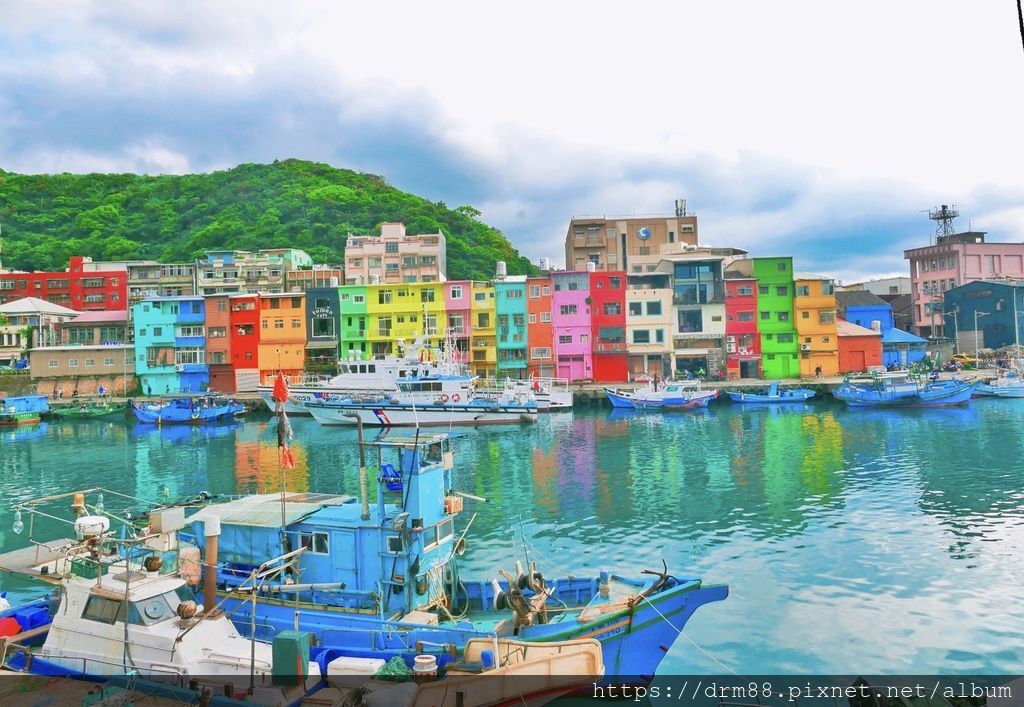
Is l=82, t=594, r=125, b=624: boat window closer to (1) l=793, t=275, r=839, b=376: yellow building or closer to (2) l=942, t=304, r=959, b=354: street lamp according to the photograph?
(1) l=793, t=275, r=839, b=376: yellow building

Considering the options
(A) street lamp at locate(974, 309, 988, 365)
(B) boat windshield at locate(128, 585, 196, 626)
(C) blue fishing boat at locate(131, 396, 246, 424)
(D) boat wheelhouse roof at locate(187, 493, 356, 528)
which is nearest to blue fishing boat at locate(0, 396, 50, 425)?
(C) blue fishing boat at locate(131, 396, 246, 424)

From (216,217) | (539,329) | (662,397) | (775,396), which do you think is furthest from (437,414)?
(216,217)

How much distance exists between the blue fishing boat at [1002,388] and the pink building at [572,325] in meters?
30.0

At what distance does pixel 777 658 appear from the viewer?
39.2 ft

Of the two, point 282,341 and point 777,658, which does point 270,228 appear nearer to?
point 282,341

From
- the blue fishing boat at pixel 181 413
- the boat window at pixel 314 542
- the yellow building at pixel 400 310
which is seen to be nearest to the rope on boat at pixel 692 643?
the boat window at pixel 314 542

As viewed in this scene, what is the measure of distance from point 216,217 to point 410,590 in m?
88.2

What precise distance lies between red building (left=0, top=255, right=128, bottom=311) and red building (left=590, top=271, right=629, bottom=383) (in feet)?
162

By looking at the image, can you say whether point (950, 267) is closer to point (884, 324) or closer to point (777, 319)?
point (884, 324)

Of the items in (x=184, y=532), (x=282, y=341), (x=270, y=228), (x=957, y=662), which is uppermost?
(x=270, y=228)

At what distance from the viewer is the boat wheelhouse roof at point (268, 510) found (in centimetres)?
1231

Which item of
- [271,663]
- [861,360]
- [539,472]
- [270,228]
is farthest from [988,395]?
[270,228]

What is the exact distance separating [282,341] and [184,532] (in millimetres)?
49917

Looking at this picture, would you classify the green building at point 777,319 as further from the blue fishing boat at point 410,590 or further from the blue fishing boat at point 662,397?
the blue fishing boat at point 410,590
